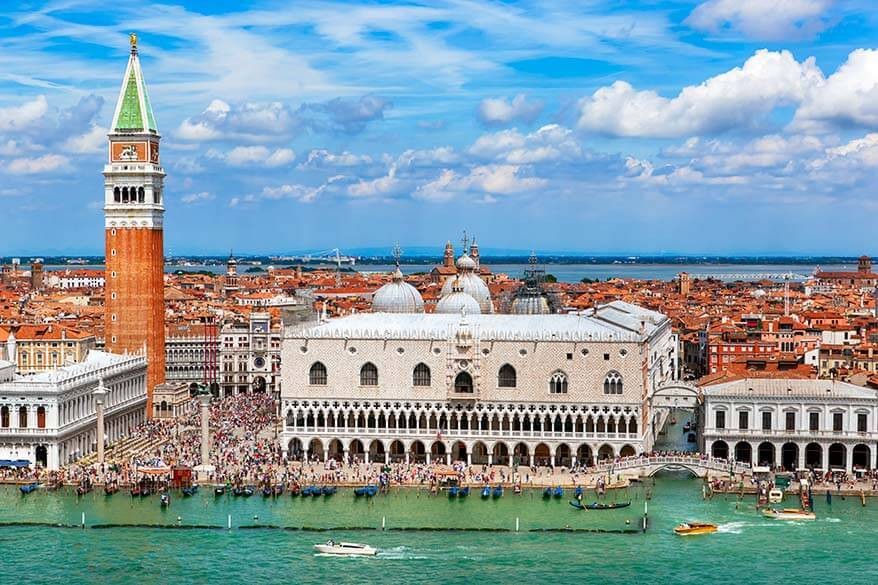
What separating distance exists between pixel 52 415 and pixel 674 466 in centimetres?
1953

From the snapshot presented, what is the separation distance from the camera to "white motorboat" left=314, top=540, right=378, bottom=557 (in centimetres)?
3312

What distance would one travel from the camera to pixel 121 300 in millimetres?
52562

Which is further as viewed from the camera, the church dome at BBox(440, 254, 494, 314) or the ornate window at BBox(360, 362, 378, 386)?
the church dome at BBox(440, 254, 494, 314)

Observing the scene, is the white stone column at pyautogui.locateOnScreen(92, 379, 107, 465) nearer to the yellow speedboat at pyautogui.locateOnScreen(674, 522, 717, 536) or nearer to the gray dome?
the gray dome

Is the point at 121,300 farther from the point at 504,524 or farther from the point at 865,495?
the point at 865,495

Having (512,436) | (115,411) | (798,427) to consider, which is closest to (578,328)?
(512,436)

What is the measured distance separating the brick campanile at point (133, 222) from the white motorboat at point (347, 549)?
69.4 feet

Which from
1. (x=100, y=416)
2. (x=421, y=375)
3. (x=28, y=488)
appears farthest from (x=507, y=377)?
(x=28, y=488)

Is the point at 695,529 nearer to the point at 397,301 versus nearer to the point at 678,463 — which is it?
the point at 678,463

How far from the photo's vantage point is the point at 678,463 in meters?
41.5

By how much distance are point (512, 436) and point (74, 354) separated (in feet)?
78.9

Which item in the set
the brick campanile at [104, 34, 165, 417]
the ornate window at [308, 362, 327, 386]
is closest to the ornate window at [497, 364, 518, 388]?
the ornate window at [308, 362, 327, 386]

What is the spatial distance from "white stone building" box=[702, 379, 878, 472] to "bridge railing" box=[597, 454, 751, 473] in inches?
32.3

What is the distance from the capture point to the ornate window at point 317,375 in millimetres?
44031
